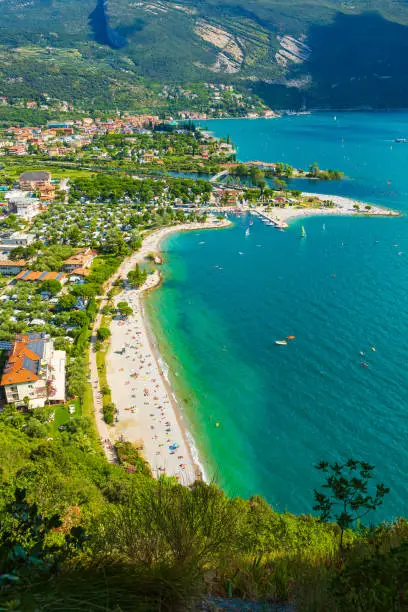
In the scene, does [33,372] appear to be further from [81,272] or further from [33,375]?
[81,272]

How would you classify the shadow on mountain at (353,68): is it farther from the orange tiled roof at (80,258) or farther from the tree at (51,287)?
the tree at (51,287)

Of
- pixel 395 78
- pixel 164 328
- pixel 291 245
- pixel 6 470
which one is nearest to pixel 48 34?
pixel 395 78

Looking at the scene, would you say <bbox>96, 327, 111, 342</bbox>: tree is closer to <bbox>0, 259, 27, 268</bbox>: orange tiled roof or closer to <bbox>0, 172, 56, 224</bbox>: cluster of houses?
<bbox>0, 259, 27, 268</bbox>: orange tiled roof

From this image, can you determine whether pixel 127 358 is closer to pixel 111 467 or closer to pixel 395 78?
pixel 111 467

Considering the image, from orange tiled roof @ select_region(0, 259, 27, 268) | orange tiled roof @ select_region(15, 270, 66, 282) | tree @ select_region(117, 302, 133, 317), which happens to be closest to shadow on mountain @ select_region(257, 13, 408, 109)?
orange tiled roof @ select_region(0, 259, 27, 268)

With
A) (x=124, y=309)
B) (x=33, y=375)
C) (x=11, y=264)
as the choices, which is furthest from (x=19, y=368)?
(x=11, y=264)
